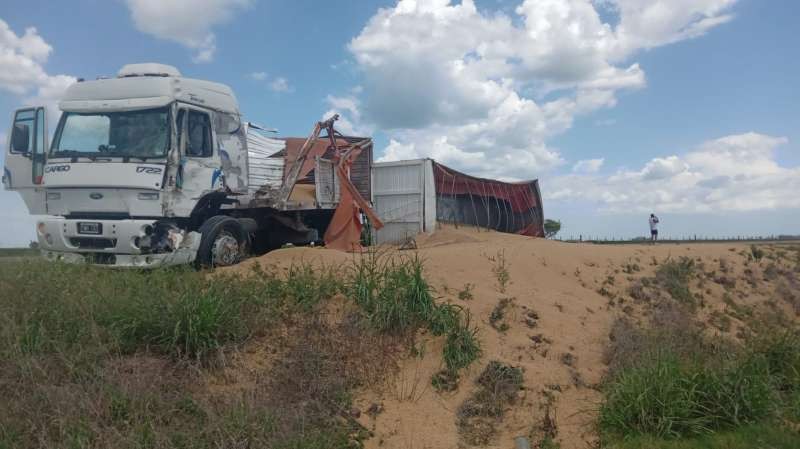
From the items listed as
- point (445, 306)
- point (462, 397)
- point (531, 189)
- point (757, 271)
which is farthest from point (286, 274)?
point (531, 189)

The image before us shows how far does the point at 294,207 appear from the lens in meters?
11.0

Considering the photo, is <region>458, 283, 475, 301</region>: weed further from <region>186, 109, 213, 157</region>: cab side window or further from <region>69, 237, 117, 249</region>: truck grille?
<region>69, 237, 117, 249</region>: truck grille

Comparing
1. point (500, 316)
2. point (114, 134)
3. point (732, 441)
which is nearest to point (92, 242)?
point (114, 134)

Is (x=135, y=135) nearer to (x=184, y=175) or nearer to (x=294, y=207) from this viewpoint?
(x=184, y=175)

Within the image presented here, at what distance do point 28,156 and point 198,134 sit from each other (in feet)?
7.77

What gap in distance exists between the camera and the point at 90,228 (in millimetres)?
8141

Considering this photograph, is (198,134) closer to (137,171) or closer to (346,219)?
(137,171)

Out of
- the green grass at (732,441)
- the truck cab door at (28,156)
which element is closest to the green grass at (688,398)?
the green grass at (732,441)

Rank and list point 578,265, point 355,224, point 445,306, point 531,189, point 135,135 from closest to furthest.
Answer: point 445,306, point 135,135, point 578,265, point 355,224, point 531,189

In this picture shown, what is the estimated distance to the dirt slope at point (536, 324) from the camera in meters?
5.45

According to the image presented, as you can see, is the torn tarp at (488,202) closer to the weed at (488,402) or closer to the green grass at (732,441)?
the weed at (488,402)

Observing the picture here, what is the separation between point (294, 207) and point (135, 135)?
3.20m

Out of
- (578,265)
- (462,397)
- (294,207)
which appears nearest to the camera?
(462,397)

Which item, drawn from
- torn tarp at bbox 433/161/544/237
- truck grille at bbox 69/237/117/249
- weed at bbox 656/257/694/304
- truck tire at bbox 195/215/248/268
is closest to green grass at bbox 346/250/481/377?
truck tire at bbox 195/215/248/268
